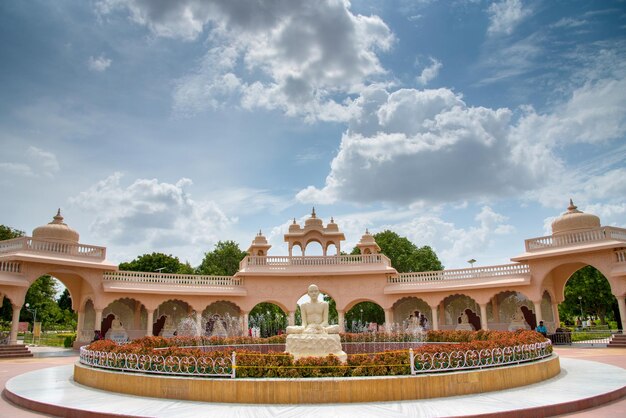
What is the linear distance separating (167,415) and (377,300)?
20427mm

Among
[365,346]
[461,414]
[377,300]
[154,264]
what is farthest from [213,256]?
[461,414]

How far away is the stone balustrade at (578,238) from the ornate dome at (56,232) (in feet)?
77.9

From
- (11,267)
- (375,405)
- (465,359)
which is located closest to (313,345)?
(465,359)

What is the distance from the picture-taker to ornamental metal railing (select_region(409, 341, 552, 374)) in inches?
374

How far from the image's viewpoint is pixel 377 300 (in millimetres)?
27125

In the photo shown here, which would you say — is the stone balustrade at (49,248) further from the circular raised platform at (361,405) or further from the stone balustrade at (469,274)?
the stone balustrade at (469,274)

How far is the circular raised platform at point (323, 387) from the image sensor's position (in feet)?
28.2

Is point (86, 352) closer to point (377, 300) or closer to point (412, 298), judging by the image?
point (377, 300)

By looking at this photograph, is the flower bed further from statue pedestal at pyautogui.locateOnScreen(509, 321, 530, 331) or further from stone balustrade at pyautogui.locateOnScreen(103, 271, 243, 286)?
statue pedestal at pyautogui.locateOnScreen(509, 321, 530, 331)

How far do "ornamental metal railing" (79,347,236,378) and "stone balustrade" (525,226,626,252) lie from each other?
19.0m

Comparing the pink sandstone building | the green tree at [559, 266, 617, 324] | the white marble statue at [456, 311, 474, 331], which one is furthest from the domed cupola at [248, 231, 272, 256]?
the green tree at [559, 266, 617, 324]

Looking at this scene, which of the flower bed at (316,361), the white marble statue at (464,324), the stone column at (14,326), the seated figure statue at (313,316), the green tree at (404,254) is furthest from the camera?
the green tree at (404,254)

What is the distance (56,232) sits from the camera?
24.3 metres

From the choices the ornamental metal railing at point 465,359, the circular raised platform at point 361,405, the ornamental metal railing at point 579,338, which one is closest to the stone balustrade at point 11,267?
the circular raised platform at point 361,405
